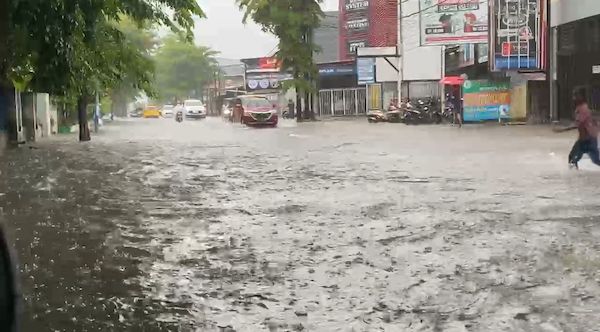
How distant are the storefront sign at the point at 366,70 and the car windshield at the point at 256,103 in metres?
17.4

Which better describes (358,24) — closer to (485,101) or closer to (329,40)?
(329,40)

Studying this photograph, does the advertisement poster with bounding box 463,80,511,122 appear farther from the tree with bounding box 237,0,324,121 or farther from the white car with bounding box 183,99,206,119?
the white car with bounding box 183,99,206,119

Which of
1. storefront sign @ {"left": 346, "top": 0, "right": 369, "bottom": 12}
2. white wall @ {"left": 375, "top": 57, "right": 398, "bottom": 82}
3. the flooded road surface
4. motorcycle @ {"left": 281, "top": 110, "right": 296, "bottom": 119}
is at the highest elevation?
storefront sign @ {"left": 346, "top": 0, "right": 369, "bottom": 12}

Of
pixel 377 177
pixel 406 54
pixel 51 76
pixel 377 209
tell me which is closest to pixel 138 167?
pixel 51 76

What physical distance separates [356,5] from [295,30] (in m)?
18.4

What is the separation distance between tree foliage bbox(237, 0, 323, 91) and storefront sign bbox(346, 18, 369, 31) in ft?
51.4

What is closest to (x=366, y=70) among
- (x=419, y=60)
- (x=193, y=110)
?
(x=419, y=60)

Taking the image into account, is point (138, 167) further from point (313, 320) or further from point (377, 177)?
point (313, 320)

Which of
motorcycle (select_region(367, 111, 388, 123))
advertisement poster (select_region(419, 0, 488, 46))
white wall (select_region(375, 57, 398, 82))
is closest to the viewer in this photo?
advertisement poster (select_region(419, 0, 488, 46))

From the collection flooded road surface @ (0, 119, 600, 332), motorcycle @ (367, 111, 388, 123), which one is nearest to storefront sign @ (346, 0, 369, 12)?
motorcycle @ (367, 111, 388, 123)

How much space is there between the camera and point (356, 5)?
62.3 meters

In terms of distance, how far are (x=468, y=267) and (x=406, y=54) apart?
147ft

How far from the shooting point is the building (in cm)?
2966

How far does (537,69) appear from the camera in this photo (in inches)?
1291
